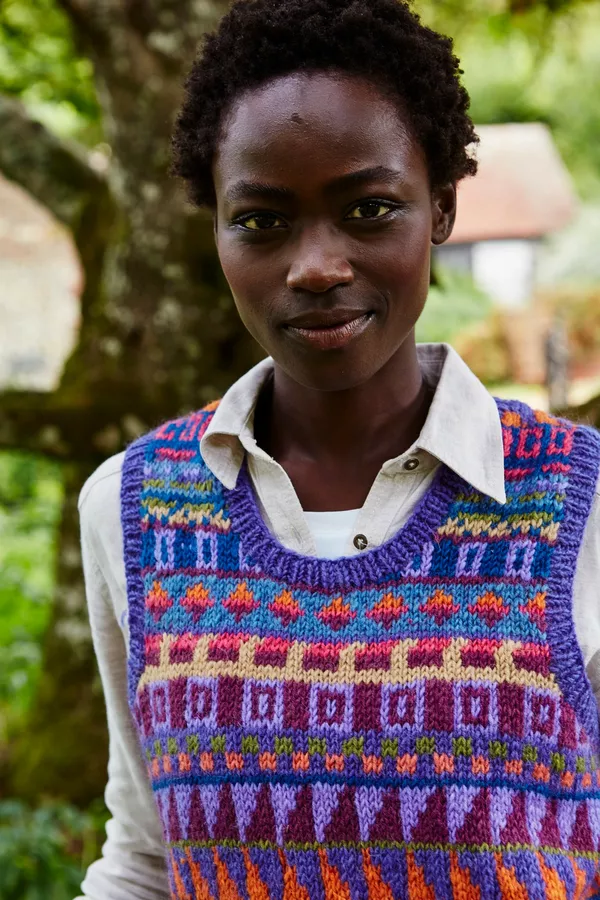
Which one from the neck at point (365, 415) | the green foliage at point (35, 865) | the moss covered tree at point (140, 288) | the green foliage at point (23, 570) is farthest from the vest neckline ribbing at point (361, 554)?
the green foliage at point (23, 570)

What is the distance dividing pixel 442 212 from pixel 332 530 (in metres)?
0.47

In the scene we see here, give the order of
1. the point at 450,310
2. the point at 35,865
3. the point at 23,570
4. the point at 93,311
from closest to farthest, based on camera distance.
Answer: the point at 35,865 < the point at 93,311 < the point at 23,570 < the point at 450,310

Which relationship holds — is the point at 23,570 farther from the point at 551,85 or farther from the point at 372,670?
the point at 551,85

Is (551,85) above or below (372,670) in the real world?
above

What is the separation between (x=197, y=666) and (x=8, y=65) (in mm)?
3532

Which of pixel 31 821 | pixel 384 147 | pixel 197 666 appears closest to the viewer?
pixel 384 147

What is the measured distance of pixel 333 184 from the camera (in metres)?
1.27

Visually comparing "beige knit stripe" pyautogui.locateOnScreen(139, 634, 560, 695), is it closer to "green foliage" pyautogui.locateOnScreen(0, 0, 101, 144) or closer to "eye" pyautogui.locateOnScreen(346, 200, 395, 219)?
"eye" pyautogui.locateOnScreen(346, 200, 395, 219)

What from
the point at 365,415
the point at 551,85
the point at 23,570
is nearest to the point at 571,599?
the point at 365,415

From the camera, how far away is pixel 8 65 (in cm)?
421

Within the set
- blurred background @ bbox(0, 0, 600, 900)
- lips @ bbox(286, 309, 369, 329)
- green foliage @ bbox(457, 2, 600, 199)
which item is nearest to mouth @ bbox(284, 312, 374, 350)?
lips @ bbox(286, 309, 369, 329)

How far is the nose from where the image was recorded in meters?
1.27

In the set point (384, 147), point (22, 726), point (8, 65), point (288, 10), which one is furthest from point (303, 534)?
point (8, 65)

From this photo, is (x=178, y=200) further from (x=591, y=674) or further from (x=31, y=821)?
(x=591, y=674)
